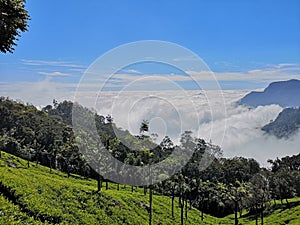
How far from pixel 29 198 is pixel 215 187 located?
65159mm

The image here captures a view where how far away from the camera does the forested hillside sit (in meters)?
35.6

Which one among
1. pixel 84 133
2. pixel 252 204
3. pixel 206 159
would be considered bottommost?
pixel 252 204

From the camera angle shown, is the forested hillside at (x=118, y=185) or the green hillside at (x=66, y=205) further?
the forested hillside at (x=118, y=185)

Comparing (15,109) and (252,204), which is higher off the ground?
(15,109)

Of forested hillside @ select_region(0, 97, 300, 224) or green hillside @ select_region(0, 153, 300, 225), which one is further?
forested hillside @ select_region(0, 97, 300, 224)

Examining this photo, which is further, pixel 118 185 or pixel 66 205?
pixel 118 185

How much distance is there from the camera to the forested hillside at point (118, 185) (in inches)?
1403

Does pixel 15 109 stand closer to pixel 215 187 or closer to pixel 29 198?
pixel 215 187

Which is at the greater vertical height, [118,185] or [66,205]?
[66,205]

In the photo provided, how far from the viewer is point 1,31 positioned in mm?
18156

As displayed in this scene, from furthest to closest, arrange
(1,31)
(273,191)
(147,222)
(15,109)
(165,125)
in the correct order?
(15,109)
(273,191)
(147,222)
(165,125)
(1,31)

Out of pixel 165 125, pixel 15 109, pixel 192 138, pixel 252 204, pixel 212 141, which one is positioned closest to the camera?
pixel 165 125

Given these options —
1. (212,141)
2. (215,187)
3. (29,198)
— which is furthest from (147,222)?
(212,141)

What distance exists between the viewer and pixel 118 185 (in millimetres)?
77000
